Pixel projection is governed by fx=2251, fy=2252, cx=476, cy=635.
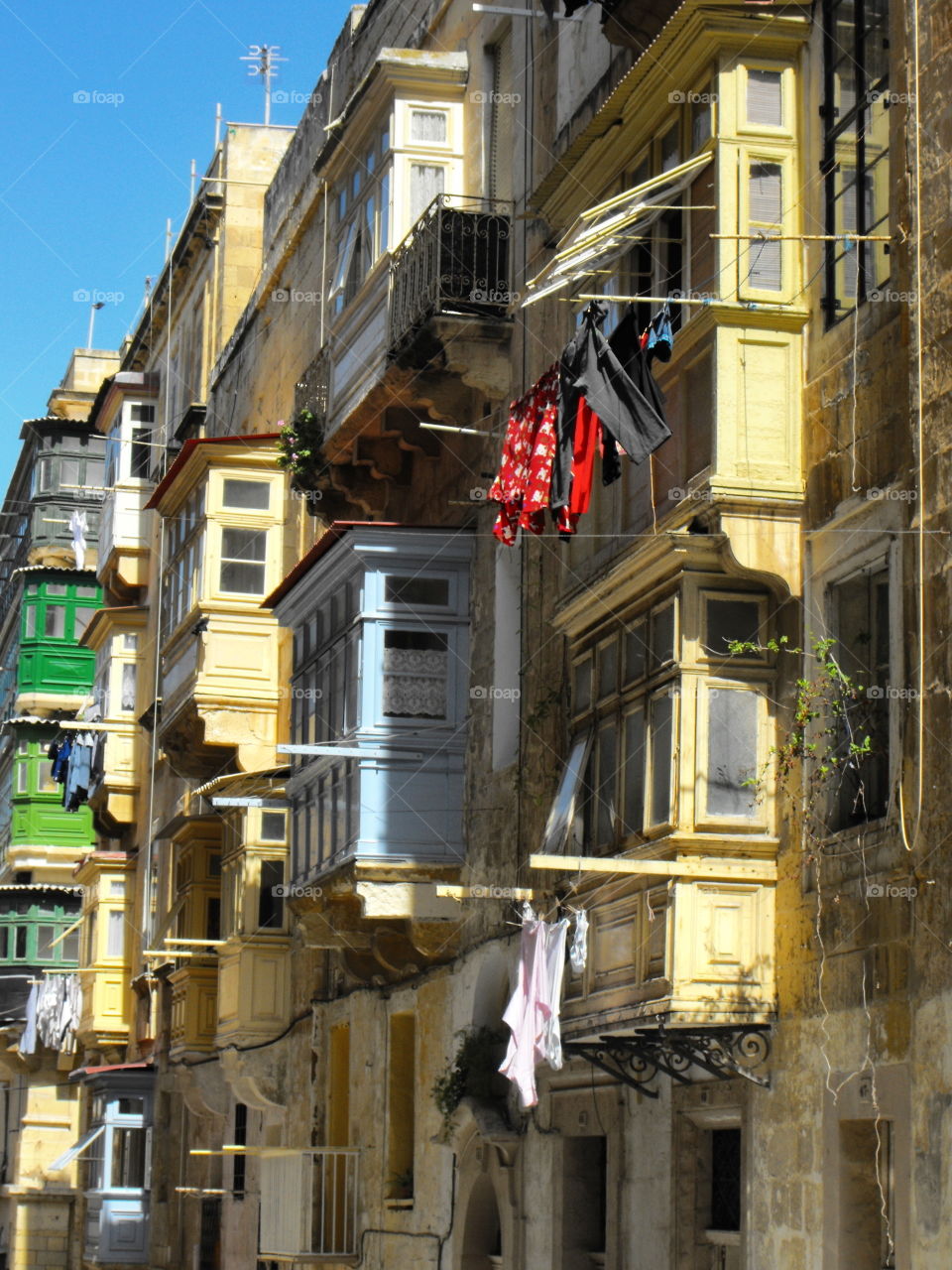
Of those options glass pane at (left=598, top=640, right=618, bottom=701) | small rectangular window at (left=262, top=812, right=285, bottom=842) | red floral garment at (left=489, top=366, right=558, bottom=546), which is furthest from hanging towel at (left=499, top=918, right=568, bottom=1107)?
small rectangular window at (left=262, top=812, right=285, bottom=842)

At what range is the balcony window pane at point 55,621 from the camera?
48344mm

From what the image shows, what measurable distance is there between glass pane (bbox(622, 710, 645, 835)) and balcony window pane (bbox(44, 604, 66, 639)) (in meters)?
34.8

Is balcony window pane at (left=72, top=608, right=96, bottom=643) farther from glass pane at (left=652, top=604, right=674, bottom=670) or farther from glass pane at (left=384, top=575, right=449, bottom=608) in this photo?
glass pane at (left=652, top=604, right=674, bottom=670)

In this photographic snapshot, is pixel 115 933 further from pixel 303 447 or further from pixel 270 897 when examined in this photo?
pixel 303 447

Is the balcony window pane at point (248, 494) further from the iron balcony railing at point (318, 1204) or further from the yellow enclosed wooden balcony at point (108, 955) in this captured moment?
the yellow enclosed wooden balcony at point (108, 955)

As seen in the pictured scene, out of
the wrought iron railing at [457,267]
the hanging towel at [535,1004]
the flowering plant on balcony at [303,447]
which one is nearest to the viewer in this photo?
the hanging towel at [535,1004]

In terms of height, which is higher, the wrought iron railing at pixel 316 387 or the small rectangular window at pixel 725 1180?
the wrought iron railing at pixel 316 387

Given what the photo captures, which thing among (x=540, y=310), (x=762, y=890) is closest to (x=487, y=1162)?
(x=762, y=890)

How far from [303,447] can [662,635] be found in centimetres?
989

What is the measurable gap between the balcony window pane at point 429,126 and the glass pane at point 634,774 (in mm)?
8468

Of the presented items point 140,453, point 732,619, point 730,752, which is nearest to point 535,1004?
point 730,752

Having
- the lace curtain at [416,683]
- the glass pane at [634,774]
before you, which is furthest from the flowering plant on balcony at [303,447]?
the glass pane at [634,774]

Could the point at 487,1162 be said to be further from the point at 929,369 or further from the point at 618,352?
the point at 929,369

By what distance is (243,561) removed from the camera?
28.5 metres
